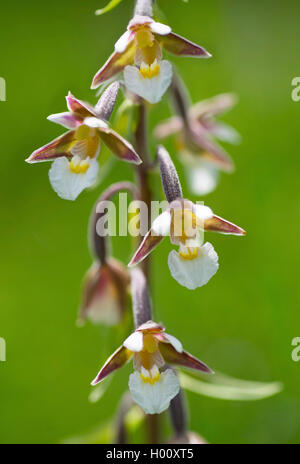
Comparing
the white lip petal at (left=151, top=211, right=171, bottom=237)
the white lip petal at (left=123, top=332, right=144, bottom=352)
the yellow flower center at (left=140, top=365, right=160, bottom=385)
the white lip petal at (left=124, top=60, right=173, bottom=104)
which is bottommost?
the yellow flower center at (left=140, top=365, right=160, bottom=385)

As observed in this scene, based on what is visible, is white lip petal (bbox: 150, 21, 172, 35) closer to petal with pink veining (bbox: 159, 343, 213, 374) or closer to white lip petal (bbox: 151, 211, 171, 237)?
white lip petal (bbox: 151, 211, 171, 237)

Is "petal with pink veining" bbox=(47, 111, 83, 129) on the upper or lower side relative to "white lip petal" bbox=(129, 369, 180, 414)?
upper

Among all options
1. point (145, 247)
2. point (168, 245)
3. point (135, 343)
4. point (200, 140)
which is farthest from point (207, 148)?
point (168, 245)

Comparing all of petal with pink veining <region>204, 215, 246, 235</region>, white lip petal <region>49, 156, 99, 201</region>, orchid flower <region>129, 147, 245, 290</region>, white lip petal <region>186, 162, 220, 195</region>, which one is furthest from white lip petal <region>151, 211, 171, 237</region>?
white lip petal <region>186, 162, 220, 195</region>

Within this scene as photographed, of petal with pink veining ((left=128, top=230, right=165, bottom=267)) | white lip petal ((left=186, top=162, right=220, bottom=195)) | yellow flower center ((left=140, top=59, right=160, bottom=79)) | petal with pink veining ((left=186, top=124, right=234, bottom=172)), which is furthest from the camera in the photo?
white lip petal ((left=186, top=162, right=220, bottom=195))

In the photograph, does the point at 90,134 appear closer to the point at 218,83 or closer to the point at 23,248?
the point at 23,248

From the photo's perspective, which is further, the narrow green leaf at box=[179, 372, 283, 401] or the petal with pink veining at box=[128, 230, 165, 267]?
the narrow green leaf at box=[179, 372, 283, 401]

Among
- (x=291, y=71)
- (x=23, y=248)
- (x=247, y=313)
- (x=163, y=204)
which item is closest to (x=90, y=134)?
(x=163, y=204)
